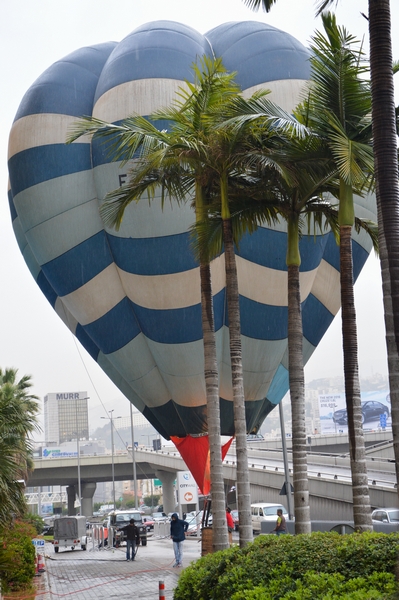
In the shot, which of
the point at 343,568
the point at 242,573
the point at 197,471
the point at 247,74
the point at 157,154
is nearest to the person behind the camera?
the point at 343,568

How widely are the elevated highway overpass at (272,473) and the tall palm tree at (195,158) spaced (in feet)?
53.8

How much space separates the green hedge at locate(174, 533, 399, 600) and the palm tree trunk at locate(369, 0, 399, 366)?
2877 millimetres

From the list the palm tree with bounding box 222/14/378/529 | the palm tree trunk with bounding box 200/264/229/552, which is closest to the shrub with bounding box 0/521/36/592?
the palm tree trunk with bounding box 200/264/229/552

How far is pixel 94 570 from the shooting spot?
23984 millimetres

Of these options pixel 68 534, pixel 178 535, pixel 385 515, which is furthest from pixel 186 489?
pixel 68 534

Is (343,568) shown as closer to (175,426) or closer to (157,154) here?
(157,154)

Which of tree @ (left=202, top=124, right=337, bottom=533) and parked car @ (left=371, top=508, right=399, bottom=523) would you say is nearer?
tree @ (left=202, top=124, right=337, bottom=533)

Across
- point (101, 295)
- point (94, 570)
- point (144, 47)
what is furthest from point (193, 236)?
point (94, 570)

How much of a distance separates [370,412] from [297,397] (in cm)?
12131

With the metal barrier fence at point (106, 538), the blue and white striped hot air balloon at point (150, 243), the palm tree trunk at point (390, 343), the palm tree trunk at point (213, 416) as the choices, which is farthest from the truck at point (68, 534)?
the palm tree trunk at point (390, 343)

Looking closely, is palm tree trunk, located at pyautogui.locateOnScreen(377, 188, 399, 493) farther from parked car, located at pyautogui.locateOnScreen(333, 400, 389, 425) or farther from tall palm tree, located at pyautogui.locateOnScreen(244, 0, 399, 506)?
parked car, located at pyautogui.locateOnScreen(333, 400, 389, 425)

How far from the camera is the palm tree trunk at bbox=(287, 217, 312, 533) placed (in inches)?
513

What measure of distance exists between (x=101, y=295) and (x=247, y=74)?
685 cm

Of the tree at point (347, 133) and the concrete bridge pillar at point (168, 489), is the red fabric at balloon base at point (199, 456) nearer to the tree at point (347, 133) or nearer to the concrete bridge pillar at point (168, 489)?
the tree at point (347, 133)
